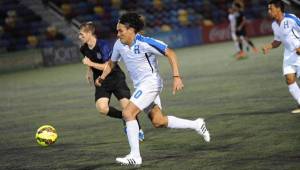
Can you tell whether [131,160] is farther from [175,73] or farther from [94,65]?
[94,65]

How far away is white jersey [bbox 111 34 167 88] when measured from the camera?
26.7ft

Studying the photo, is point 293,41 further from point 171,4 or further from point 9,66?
point 171,4

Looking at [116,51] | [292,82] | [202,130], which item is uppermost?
[116,51]

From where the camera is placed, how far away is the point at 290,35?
36.9ft

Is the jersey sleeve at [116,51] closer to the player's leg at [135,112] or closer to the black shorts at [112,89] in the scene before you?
the player's leg at [135,112]

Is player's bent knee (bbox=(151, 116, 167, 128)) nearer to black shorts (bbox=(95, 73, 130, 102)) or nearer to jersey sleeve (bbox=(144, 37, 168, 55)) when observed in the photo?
jersey sleeve (bbox=(144, 37, 168, 55))

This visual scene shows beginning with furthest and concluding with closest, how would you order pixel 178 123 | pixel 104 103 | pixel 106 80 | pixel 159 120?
pixel 106 80
pixel 104 103
pixel 178 123
pixel 159 120

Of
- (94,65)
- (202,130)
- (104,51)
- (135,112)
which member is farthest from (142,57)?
(104,51)

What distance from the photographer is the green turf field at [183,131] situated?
8086 mm

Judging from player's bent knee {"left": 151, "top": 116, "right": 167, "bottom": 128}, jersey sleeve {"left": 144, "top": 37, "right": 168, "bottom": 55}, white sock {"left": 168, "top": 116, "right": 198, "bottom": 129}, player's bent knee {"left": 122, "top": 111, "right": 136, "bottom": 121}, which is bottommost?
white sock {"left": 168, "top": 116, "right": 198, "bottom": 129}

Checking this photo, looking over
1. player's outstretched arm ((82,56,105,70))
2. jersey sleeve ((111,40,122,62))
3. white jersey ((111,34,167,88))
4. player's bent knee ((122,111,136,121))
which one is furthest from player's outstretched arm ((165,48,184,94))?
player's outstretched arm ((82,56,105,70))

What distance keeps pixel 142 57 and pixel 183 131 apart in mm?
2452

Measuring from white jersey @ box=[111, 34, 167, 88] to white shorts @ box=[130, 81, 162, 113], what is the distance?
0.29 ft

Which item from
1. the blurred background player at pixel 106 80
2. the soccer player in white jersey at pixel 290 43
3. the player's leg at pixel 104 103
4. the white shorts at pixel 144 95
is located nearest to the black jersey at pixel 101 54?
the blurred background player at pixel 106 80
